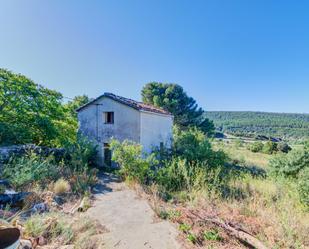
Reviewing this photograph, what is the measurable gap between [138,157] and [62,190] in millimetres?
3641

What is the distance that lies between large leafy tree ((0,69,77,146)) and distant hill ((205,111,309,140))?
6250cm

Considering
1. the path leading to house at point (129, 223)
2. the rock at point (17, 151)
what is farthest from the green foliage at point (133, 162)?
the rock at point (17, 151)

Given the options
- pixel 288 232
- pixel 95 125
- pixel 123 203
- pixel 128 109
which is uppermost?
pixel 128 109

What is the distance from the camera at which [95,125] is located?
1409cm

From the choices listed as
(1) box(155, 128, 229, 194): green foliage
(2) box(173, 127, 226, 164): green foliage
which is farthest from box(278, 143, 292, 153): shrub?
(2) box(173, 127, 226, 164): green foliage

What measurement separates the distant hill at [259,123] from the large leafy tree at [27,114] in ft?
205

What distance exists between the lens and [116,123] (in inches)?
527

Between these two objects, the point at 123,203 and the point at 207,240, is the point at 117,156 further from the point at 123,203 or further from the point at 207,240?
the point at 207,240

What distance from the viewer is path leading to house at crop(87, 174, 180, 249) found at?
410 cm

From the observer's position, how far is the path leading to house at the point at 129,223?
13.4 feet

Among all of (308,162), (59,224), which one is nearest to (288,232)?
(59,224)

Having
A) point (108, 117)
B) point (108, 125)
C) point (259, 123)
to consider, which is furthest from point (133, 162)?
point (259, 123)

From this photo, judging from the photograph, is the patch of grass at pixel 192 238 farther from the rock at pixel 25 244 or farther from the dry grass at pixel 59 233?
the rock at pixel 25 244

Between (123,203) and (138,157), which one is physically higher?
(138,157)
